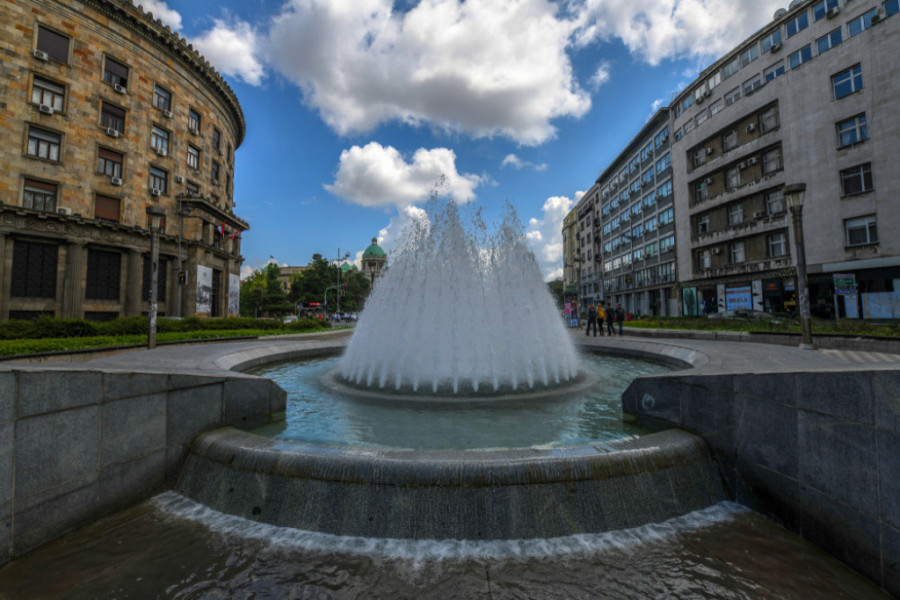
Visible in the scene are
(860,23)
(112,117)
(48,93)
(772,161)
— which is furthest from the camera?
(772,161)

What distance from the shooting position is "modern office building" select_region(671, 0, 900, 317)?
22.0m

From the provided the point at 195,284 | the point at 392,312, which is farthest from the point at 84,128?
the point at 392,312

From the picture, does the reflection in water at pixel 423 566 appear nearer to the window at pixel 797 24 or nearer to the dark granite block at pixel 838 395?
the dark granite block at pixel 838 395

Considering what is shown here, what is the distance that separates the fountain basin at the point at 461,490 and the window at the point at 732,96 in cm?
3838

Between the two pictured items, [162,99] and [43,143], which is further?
[162,99]

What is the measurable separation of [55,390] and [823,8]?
40.4 metres

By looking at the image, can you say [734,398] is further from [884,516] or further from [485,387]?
[485,387]

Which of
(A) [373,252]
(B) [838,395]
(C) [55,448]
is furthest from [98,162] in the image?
(A) [373,252]

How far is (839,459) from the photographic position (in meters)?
3.31

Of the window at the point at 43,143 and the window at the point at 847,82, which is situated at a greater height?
the window at the point at 847,82

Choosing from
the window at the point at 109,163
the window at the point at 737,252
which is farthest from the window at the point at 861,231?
the window at the point at 109,163

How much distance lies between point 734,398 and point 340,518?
4575 millimetres

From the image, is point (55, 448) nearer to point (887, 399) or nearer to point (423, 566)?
point (423, 566)

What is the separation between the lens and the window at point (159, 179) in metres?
26.8
